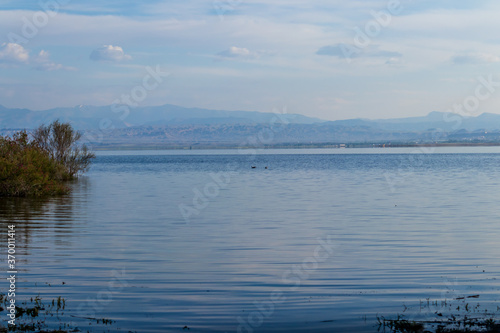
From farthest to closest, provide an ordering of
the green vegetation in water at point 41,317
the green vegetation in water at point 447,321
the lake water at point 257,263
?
1. the lake water at point 257,263
2. the green vegetation in water at point 41,317
3. the green vegetation in water at point 447,321

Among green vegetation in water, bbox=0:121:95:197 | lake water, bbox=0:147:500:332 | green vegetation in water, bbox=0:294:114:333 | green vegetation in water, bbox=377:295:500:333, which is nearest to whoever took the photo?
green vegetation in water, bbox=377:295:500:333

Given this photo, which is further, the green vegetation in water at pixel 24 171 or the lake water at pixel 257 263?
the green vegetation in water at pixel 24 171

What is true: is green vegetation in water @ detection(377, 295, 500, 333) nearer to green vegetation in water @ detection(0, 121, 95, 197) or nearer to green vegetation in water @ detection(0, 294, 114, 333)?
green vegetation in water @ detection(0, 294, 114, 333)

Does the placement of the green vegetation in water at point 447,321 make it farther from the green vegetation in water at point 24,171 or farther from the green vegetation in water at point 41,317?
the green vegetation in water at point 24,171

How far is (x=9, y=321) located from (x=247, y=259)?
25.2 feet

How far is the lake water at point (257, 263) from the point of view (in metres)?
11.0

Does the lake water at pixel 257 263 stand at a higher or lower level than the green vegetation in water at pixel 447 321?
higher

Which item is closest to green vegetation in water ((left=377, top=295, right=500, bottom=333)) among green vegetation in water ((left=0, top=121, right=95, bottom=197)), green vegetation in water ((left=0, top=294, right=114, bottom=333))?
green vegetation in water ((left=0, top=294, right=114, bottom=333))

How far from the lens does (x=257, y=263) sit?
52.2ft

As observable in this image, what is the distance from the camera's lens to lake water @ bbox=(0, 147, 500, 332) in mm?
10953

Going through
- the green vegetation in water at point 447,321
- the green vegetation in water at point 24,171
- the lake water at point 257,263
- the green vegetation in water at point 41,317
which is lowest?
the green vegetation in water at point 447,321

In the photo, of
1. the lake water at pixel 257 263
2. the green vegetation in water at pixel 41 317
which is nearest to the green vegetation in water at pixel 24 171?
the lake water at pixel 257 263

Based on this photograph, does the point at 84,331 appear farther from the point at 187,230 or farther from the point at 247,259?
the point at 187,230

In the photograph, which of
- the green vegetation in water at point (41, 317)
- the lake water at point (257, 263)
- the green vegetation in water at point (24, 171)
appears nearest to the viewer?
the green vegetation in water at point (41, 317)
